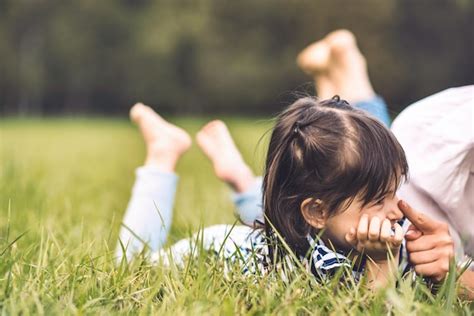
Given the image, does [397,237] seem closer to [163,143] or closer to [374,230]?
[374,230]

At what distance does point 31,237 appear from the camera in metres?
1.88

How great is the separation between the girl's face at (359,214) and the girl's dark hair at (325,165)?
0.01m

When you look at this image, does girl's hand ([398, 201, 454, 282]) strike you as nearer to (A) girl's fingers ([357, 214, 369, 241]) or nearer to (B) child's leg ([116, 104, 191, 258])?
(A) girl's fingers ([357, 214, 369, 241])

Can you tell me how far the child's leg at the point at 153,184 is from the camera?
6.74 feet

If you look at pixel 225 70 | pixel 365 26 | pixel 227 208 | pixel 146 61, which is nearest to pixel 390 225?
pixel 227 208

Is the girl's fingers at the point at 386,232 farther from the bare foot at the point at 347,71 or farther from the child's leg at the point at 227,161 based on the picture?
the bare foot at the point at 347,71

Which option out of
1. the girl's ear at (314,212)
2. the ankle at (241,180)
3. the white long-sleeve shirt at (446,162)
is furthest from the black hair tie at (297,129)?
the ankle at (241,180)

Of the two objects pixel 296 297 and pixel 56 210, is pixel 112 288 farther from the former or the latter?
pixel 56 210

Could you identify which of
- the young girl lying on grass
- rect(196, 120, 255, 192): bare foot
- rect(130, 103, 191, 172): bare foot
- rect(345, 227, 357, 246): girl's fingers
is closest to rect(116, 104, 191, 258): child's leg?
rect(130, 103, 191, 172): bare foot

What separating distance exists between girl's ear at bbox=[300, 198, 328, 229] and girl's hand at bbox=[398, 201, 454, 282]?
0.50 feet

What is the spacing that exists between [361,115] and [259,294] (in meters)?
0.47

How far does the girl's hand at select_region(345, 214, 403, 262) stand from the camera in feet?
4.50

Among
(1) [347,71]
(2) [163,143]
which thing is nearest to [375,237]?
(2) [163,143]

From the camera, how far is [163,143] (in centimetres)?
225
